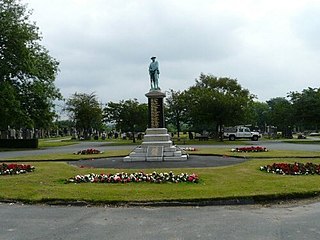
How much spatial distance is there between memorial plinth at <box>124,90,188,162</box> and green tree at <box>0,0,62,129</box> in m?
22.3

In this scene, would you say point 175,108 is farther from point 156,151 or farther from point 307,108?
point 156,151

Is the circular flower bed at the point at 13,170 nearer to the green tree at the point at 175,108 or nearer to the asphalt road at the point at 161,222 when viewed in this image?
the asphalt road at the point at 161,222

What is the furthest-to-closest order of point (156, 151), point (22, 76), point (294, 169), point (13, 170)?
point (22, 76), point (156, 151), point (13, 170), point (294, 169)

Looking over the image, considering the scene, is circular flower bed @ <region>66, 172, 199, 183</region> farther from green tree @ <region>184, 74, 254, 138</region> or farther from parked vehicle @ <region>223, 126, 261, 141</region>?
parked vehicle @ <region>223, 126, 261, 141</region>

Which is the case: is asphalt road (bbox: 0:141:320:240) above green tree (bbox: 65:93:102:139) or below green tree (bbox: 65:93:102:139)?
below

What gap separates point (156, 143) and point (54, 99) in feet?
99.6

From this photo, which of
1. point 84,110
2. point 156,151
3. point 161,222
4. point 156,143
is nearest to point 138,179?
point 161,222

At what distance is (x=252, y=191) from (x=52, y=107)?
1589 inches

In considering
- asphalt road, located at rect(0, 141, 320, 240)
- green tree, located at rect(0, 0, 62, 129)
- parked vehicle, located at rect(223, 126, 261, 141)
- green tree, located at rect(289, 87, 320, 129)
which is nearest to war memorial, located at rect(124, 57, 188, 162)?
asphalt road, located at rect(0, 141, 320, 240)

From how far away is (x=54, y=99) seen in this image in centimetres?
4972

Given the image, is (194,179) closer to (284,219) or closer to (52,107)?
(284,219)

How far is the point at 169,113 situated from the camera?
64.5m

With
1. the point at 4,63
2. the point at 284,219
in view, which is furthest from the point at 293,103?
the point at 284,219

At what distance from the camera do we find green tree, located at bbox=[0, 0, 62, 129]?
42.2m
